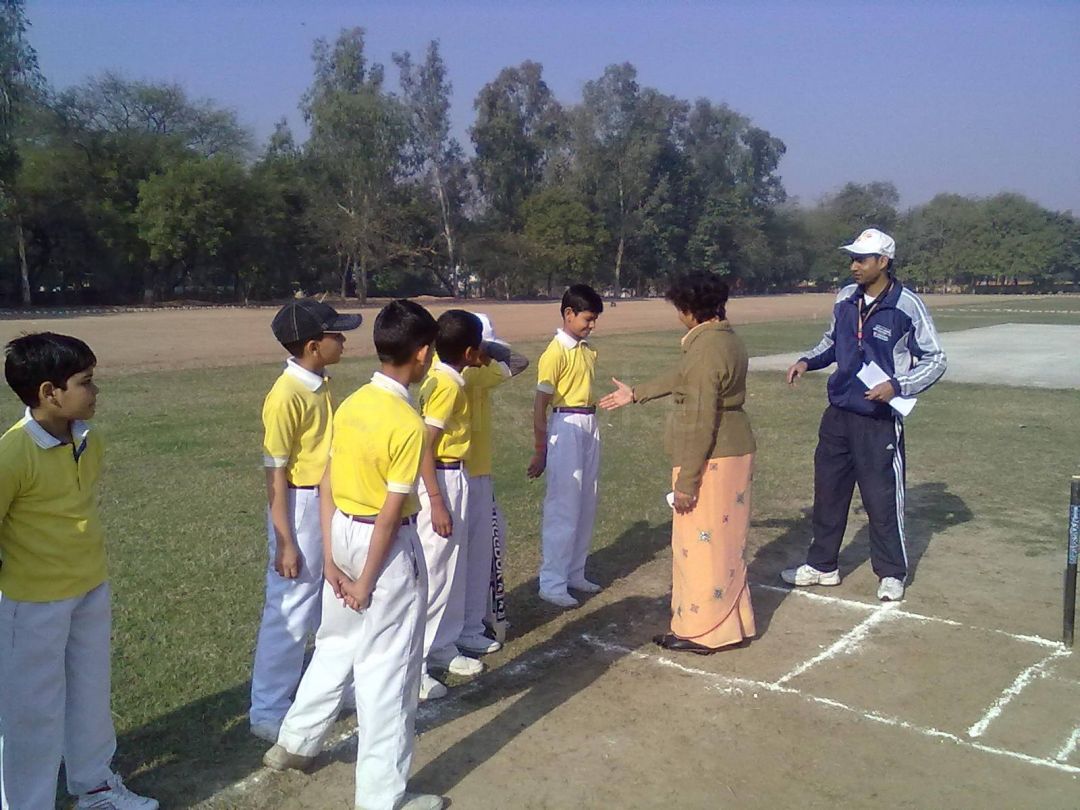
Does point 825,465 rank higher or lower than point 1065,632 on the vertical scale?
higher

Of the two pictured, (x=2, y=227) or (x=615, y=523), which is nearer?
(x=615, y=523)

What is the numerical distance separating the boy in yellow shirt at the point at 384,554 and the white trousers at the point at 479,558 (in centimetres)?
155

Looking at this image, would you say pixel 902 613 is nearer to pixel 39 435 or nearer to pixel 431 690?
pixel 431 690

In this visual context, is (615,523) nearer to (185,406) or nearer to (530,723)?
(530,723)

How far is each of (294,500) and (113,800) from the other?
1311 millimetres

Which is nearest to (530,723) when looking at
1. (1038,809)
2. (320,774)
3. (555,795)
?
(555,795)

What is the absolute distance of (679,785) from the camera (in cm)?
375

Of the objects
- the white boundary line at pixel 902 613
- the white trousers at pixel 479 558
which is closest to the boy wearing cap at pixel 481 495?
the white trousers at pixel 479 558

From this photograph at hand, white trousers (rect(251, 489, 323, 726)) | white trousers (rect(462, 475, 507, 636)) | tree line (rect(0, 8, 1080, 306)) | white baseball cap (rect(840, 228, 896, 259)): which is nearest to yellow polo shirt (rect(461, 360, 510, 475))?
white trousers (rect(462, 475, 507, 636))

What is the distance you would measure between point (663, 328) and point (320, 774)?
108 ft

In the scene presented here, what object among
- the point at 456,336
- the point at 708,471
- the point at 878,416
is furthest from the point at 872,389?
the point at 456,336

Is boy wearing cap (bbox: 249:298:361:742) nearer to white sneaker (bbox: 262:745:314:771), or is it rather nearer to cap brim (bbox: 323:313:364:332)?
cap brim (bbox: 323:313:364:332)

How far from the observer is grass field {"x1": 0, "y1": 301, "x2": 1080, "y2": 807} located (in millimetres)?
4445

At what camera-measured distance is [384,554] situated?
328cm
